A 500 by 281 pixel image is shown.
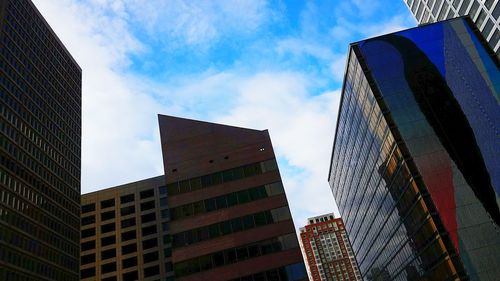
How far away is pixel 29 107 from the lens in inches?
3686

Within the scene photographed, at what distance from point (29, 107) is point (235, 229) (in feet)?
216

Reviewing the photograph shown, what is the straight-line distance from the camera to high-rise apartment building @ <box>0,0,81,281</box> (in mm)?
79875

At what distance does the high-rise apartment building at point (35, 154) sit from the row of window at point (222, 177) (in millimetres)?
38859

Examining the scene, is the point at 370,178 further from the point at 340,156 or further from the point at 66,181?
the point at 66,181

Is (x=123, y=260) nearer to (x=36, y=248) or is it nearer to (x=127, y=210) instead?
(x=127, y=210)

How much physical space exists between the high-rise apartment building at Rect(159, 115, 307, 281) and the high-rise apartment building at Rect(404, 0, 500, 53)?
2177 inches

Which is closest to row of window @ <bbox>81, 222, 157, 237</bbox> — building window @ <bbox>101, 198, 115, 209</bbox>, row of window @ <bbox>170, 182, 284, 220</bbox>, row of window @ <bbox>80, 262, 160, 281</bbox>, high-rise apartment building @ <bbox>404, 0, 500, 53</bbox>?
building window @ <bbox>101, 198, 115, 209</bbox>

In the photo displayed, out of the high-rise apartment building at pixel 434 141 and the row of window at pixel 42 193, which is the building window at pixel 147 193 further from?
the high-rise apartment building at pixel 434 141

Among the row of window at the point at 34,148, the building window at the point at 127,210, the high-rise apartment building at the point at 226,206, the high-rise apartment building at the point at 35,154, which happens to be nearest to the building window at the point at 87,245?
the high-rise apartment building at the point at 35,154

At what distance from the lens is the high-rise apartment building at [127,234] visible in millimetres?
99750

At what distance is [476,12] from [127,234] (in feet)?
314

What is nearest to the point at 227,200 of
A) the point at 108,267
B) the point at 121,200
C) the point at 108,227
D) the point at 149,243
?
the point at 149,243

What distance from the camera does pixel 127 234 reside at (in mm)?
105750

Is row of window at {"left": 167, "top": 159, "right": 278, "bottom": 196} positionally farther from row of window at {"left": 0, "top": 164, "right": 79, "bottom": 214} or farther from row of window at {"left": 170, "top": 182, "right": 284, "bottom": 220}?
row of window at {"left": 0, "top": 164, "right": 79, "bottom": 214}
